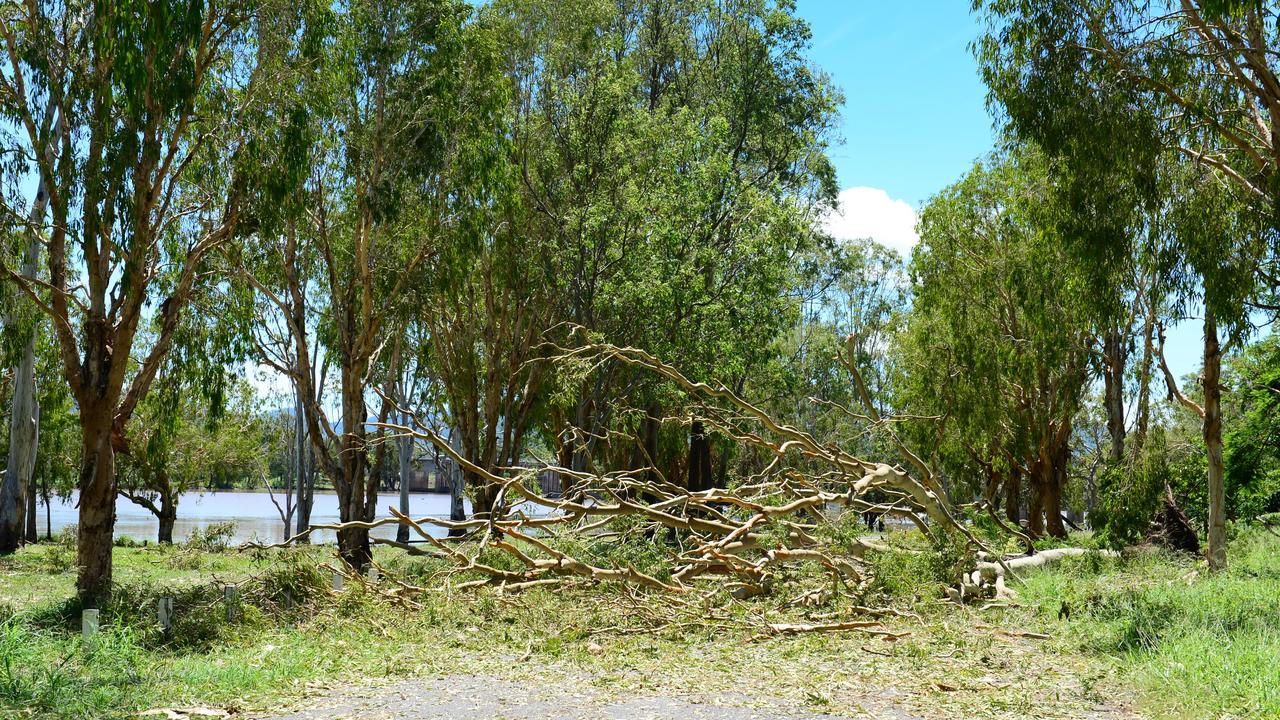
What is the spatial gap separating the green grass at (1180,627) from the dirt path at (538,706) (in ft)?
6.14

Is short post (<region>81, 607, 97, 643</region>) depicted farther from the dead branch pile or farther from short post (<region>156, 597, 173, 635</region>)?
the dead branch pile

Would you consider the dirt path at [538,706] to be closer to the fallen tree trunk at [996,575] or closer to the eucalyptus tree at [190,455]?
the fallen tree trunk at [996,575]

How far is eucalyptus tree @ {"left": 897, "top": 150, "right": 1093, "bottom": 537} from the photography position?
69.1 feet

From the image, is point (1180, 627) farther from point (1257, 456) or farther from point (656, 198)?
point (1257, 456)

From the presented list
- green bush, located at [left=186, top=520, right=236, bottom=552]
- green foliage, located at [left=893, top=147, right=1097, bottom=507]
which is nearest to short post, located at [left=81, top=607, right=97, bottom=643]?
green bush, located at [left=186, top=520, right=236, bottom=552]

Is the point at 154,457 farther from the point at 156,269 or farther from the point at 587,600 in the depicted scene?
the point at 587,600

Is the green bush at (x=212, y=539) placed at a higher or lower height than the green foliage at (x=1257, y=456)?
lower

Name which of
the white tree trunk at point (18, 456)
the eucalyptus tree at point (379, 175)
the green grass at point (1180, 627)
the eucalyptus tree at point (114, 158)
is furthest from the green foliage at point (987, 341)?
the white tree trunk at point (18, 456)

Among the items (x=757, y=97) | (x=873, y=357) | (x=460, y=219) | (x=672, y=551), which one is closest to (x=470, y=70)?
(x=460, y=219)

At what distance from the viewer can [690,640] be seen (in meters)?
8.88

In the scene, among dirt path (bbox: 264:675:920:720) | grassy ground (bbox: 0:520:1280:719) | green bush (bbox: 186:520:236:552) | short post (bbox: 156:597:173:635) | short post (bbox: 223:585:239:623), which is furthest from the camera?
green bush (bbox: 186:520:236:552)

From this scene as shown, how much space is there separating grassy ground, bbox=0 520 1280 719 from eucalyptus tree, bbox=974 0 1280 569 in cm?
352

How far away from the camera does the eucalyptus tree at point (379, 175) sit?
17.7 m

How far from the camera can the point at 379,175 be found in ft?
58.6
